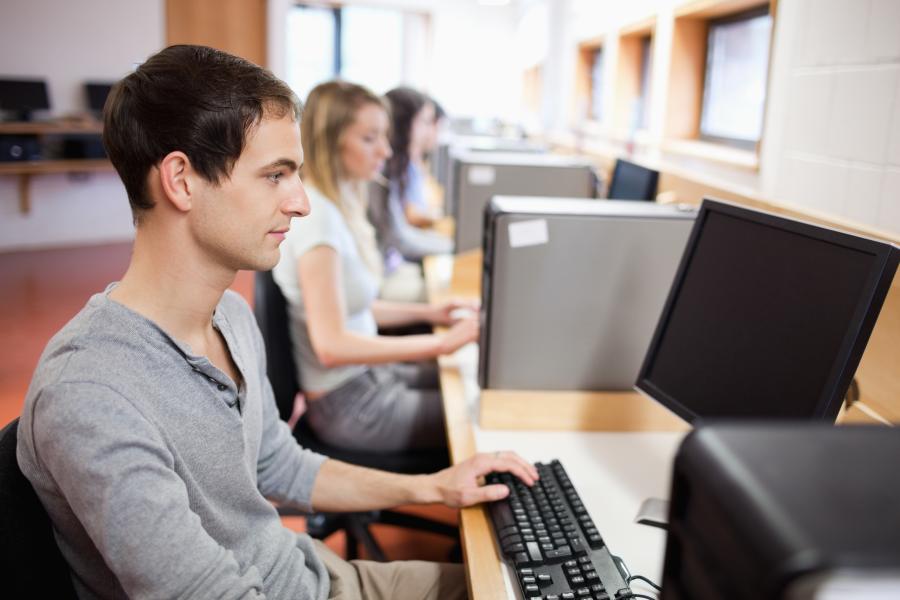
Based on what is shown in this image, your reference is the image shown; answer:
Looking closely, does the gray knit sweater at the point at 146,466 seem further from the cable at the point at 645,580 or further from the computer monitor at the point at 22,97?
the computer monitor at the point at 22,97

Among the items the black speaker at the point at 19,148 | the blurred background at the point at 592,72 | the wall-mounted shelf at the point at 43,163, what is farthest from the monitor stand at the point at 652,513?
the black speaker at the point at 19,148

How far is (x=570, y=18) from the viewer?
5484 mm

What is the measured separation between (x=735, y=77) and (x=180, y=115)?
114 inches

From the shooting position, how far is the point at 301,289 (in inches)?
68.4

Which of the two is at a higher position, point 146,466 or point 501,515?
point 146,466

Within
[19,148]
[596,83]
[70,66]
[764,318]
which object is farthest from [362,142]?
[70,66]

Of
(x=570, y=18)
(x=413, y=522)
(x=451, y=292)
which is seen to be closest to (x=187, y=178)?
(x=413, y=522)

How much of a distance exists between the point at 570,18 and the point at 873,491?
563 centimetres

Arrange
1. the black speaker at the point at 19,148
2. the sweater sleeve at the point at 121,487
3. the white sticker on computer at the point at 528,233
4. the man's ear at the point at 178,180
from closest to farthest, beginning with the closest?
the sweater sleeve at the point at 121,487, the man's ear at the point at 178,180, the white sticker on computer at the point at 528,233, the black speaker at the point at 19,148

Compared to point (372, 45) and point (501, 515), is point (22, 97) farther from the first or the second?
point (501, 515)

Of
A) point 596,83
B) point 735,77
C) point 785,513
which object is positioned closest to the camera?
point 785,513

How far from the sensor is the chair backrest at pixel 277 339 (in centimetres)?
168

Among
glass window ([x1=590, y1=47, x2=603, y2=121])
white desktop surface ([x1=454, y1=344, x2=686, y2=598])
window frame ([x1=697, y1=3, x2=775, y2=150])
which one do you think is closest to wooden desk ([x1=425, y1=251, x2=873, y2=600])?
white desktop surface ([x1=454, y1=344, x2=686, y2=598])

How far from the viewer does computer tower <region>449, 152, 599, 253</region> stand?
8.59 ft
